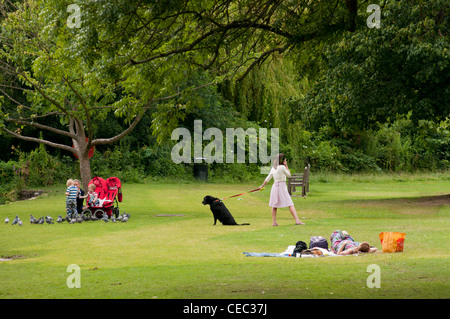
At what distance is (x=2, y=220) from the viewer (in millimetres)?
21109

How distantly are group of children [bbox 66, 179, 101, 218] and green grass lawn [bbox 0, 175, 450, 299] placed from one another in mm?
726

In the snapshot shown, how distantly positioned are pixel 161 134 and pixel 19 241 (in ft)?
16.7

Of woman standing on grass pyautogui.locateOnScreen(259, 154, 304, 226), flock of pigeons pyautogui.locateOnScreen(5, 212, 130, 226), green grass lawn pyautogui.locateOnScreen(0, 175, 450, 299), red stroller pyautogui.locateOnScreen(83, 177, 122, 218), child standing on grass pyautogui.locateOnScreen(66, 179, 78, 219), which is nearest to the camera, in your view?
green grass lawn pyautogui.locateOnScreen(0, 175, 450, 299)

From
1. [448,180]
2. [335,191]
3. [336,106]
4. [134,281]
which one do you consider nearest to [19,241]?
[134,281]

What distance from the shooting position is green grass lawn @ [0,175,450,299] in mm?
9094

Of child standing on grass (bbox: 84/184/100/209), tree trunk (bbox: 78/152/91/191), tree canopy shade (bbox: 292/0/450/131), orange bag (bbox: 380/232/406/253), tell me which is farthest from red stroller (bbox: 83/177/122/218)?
orange bag (bbox: 380/232/406/253)

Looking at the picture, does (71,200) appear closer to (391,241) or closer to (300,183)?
(391,241)

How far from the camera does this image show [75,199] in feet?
66.8

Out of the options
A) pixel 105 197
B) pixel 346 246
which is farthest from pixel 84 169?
pixel 346 246

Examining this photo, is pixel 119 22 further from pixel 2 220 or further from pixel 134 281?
pixel 2 220

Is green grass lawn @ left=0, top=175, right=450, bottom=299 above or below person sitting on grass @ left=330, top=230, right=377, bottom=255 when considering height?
below

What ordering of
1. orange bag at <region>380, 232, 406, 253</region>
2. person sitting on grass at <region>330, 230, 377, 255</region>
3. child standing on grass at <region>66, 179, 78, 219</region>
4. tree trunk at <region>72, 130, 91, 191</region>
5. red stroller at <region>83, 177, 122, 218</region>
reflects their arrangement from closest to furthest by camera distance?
1. orange bag at <region>380, 232, 406, 253</region>
2. person sitting on grass at <region>330, 230, 377, 255</region>
3. child standing on grass at <region>66, 179, 78, 219</region>
4. red stroller at <region>83, 177, 122, 218</region>
5. tree trunk at <region>72, 130, 91, 191</region>

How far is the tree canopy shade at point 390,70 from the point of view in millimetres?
20422

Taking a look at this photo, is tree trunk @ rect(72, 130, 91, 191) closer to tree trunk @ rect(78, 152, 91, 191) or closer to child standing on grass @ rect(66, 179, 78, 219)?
tree trunk @ rect(78, 152, 91, 191)
